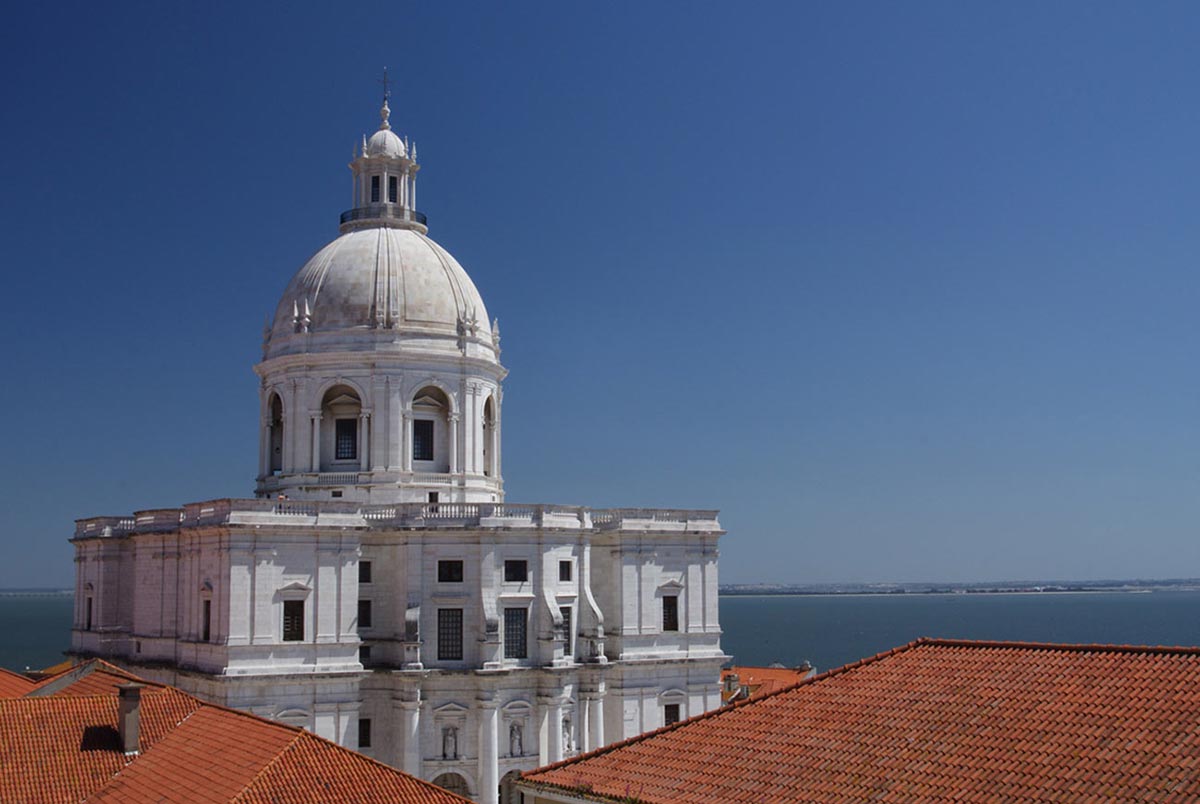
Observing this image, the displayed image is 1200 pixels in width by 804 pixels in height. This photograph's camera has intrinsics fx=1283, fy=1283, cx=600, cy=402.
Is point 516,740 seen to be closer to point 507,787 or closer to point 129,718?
point 507,787

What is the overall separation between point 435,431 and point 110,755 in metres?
24.9

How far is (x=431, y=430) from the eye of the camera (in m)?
54.4

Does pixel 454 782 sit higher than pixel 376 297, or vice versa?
pixel 376 297

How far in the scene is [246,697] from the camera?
4428 centimetres

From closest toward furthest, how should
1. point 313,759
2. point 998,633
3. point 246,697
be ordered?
1. point 313,759
2. point 246,697
3. point 998,633

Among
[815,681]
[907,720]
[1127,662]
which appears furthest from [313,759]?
[1127,662]

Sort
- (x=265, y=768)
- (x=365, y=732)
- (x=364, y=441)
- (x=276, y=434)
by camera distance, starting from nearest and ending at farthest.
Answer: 1. (x=265, y=768)
2. (x=365, y=732)
3. (x=364, y=441)
4. (x=276, y=434)

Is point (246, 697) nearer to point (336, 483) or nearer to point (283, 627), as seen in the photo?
point (283, 627)

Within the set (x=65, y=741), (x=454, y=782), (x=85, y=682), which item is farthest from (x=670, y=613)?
(x=65, y=741)

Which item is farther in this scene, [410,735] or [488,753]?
[488,753]

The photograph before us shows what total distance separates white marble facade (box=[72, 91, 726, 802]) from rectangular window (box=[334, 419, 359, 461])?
0.09m

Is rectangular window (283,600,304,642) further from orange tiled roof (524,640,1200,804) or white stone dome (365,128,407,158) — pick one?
orange tiled roof (524,640,1200,804)

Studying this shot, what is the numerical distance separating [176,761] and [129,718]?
274cm

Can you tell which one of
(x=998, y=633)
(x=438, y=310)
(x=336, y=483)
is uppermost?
(x=438, y=310)
